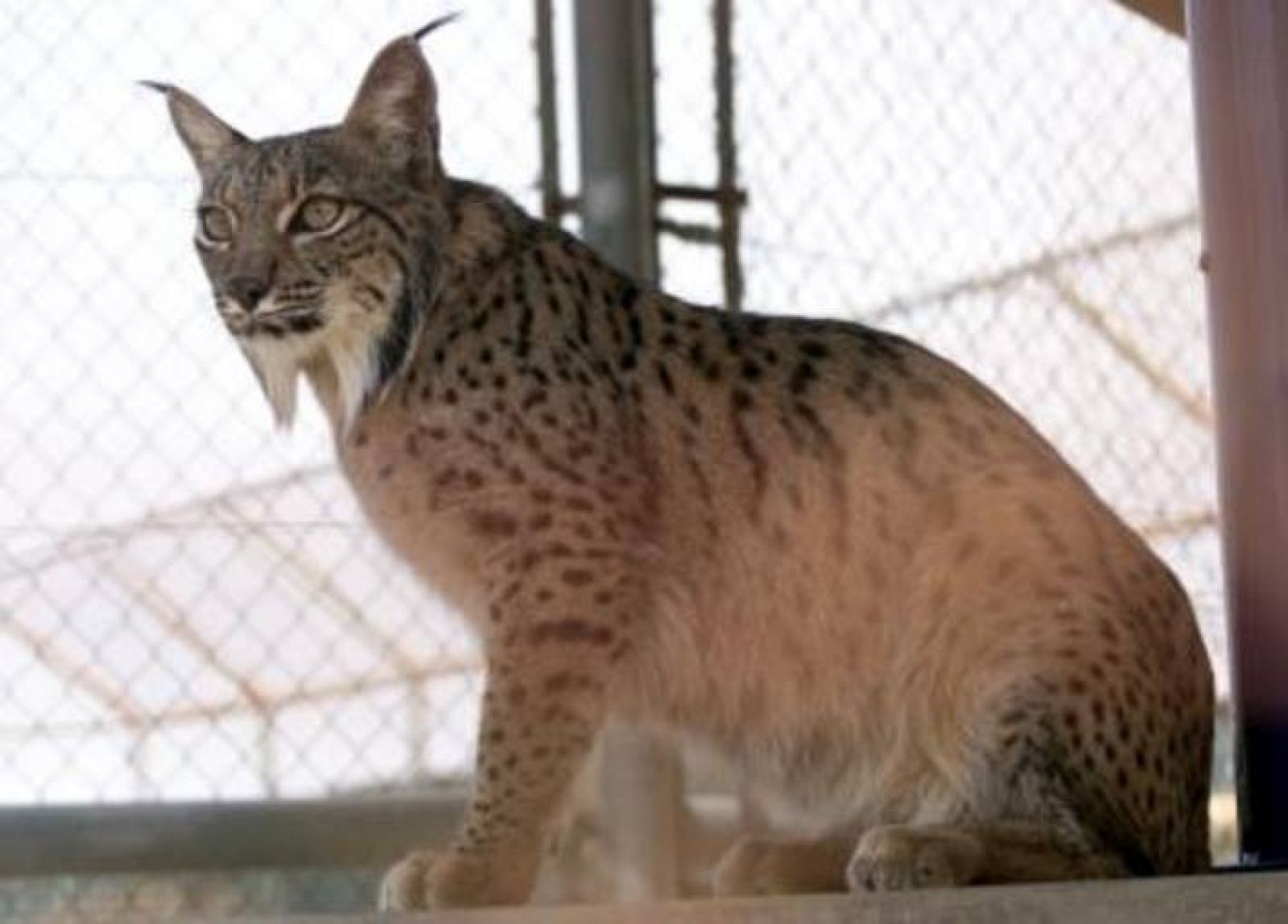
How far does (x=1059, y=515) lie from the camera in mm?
3109

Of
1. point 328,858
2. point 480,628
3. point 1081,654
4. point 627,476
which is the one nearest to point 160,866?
point 328,858

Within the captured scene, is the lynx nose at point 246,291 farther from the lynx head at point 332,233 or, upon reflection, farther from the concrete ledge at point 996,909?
the concrete ledge at point 996,909

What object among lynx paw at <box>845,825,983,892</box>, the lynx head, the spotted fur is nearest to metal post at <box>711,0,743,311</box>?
the spotted fur

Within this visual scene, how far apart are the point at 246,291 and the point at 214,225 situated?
122mm

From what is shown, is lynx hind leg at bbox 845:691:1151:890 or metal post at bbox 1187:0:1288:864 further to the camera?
metal post at bbox 1187:0:1288:864

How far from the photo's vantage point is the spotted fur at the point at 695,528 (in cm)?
296

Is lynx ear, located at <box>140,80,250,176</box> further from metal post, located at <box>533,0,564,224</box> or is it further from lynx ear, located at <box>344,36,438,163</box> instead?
metal post, located at <box>533,0,564,224</box>

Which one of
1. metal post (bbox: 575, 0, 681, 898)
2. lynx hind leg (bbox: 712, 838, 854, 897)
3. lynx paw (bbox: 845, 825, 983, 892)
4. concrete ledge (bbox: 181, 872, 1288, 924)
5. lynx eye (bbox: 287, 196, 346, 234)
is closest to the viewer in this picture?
concrete ledge (bbox: 181, 872, 1288, 924)

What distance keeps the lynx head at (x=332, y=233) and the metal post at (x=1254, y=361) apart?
2.61ft

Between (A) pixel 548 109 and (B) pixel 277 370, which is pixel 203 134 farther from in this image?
(A) pixel 548 109

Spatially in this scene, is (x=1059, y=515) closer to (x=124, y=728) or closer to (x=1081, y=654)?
(x=1081, y=654)

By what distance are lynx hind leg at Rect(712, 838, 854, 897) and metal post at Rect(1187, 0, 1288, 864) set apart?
40 cm

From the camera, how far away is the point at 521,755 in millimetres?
2971

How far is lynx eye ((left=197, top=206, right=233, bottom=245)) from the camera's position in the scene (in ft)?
10.3
